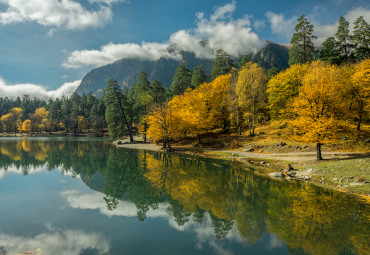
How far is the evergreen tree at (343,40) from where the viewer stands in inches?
1946

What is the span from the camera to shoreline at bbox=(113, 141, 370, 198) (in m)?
18.7

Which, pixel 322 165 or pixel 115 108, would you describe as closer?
pixel 322 165

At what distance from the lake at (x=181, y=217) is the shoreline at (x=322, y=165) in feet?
5.11

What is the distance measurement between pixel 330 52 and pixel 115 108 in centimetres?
6348

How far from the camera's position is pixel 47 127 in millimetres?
132125

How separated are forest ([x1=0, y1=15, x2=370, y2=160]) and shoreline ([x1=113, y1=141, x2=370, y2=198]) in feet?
9.66

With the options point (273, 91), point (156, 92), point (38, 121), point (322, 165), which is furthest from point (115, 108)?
point (38, 121)

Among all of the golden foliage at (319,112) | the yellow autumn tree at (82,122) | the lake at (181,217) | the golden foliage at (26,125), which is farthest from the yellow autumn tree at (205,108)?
the golden foliage at (26,125)

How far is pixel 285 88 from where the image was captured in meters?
41.6

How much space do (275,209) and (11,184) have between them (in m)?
29.1

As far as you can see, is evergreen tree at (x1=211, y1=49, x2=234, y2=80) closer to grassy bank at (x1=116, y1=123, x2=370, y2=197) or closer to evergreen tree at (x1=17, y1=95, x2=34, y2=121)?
grassy bank at (x1=116, y1=123, x2=370, y2=197)

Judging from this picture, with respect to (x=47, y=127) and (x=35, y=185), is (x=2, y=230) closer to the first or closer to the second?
(x=35, y=185)

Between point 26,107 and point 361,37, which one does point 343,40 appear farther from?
point 26,107

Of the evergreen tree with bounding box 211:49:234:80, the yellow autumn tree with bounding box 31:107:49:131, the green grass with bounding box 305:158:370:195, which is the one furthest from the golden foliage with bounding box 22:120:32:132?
the green grass with bounding box 305:158:370:195
